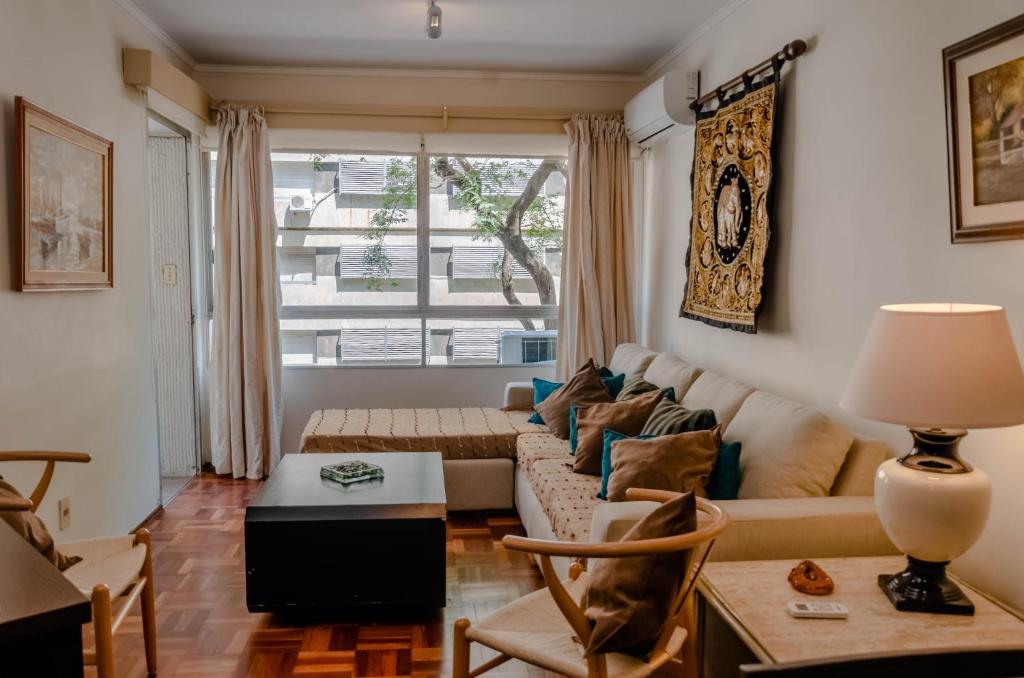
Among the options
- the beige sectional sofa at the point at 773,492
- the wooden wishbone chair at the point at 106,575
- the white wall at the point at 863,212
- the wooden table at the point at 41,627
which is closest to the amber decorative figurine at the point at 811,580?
the beige sectional sofa at the point at 773,492

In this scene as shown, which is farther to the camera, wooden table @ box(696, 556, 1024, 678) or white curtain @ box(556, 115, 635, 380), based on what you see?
white curtain @ box(556, 115, 635, 380)

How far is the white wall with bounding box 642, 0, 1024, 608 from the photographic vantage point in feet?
6.85

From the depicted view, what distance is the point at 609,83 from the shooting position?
205 inches

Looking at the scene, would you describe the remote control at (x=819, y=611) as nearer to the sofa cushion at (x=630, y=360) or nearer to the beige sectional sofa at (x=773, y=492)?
the beige sectional sofa at (x=773, y=492)

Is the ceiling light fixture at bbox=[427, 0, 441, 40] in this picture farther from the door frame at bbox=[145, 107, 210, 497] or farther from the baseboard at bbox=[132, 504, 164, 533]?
the baseboard at bbox=[132, 504, 164, 533]

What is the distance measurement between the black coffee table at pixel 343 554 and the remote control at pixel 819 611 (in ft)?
4.78

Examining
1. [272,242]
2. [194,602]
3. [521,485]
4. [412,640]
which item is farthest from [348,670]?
[272,242]

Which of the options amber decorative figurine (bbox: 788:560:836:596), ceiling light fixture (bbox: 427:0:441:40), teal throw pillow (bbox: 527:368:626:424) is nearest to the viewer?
amber decorative figurine (bbox: 788:560:836:596)

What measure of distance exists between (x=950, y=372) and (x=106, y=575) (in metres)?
2.22

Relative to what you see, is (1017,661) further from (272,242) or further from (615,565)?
(272,242)

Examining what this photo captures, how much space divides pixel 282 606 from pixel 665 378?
2030 millimetres

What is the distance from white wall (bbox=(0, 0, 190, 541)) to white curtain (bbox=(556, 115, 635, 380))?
2447mm

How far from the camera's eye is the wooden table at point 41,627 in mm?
1062

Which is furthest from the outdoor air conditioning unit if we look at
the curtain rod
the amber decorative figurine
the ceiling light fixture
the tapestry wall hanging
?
the amber decorative figurine
